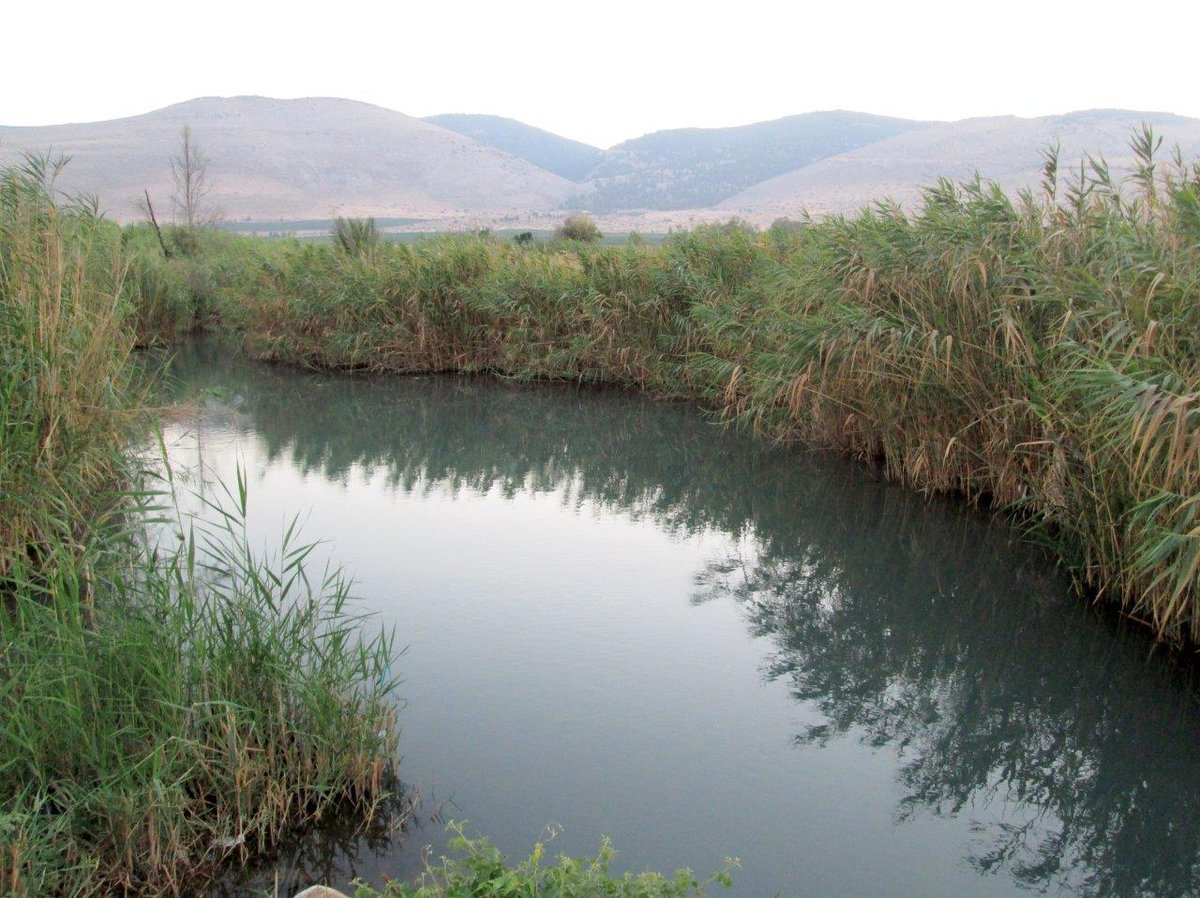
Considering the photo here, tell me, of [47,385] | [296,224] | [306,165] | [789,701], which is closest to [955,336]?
[789,701]

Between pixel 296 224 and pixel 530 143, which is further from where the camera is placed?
pixel 530 143

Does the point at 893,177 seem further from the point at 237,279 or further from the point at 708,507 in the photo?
the point at 708,507

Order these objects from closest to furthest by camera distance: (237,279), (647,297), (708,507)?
(708,507)
(647,297)
(237,279)

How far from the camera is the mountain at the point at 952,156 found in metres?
52.6

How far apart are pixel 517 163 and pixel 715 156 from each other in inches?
686

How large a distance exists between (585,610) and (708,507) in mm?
2247

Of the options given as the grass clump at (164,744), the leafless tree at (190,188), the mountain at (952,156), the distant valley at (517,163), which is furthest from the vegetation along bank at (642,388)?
the mountain at (952,156)

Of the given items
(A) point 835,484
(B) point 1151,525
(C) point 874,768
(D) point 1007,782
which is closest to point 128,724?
(C) point 874,768

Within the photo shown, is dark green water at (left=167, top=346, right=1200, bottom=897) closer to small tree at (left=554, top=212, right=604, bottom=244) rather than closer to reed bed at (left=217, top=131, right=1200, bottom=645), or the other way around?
reed bed at (left=217, top=131, right=1200, bottom=645)

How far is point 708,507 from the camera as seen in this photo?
23.5 ft

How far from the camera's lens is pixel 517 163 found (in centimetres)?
8744

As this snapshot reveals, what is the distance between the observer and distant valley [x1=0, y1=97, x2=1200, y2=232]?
57219mm

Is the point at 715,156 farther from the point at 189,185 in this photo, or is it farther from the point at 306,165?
the point at 189,185

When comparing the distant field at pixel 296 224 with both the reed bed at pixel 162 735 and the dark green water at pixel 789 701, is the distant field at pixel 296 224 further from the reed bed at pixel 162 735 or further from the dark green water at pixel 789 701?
the reed bed at pixel 162 735
